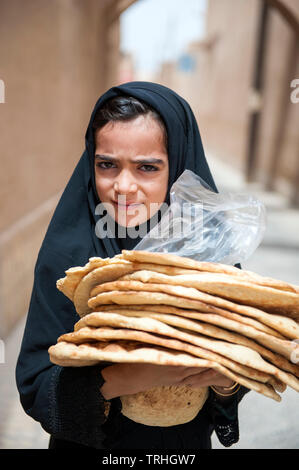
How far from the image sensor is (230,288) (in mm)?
711

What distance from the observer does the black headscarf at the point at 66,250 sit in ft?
3.26

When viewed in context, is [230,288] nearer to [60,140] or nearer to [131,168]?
[131,168]

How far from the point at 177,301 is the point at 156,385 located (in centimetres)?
21

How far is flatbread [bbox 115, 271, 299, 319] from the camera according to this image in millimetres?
710

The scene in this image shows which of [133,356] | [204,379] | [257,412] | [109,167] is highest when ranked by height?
[109,167]

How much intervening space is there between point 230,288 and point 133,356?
0.60ft

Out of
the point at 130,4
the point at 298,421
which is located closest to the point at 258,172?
the point at 130,4

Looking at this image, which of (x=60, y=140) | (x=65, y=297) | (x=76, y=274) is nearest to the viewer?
(x=76, y=274)

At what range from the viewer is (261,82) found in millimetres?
8875

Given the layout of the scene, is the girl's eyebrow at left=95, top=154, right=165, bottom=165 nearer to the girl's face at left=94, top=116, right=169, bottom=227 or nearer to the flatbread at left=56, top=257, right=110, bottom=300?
the girl's face at left=94, top=116, right=169, bottom=227

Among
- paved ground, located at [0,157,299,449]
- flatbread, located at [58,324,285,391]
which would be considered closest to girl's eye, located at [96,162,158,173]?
flatbread, located at [58,324,285,391]

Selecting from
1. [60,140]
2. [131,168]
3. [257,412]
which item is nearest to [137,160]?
[131,168]

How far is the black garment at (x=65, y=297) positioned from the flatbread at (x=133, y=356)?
17 centimetres

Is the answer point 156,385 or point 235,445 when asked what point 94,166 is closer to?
point 156,385
